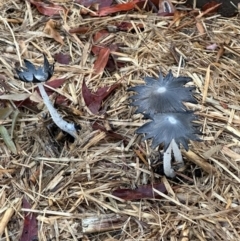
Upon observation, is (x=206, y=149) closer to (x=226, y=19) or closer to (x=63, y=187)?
(x=63, y=187)

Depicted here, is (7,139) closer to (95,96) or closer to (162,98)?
(95,96)

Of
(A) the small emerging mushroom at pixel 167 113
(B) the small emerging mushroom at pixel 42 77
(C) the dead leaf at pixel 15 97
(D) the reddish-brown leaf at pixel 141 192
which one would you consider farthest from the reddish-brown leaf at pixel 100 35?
(D) the reddish-brown leaf at pixel 141 192

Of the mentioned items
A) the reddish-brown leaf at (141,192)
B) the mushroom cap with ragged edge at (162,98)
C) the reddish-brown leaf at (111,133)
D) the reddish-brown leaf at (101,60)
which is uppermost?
the mushroom cap with ragged edge at (162,98)

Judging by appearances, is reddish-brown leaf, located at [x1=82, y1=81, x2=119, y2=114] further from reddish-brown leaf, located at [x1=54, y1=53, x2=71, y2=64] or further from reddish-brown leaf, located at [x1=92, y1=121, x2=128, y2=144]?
reddish-brown leaf, located at [x1=54, y1=53, x2=71, y2=64]

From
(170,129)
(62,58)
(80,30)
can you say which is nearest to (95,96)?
(62,58)

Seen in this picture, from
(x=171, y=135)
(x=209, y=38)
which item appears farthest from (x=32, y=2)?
(x=171, y=135)

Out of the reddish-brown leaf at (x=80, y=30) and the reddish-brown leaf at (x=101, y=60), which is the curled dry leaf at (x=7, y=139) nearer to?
the reddish-brown leaf at (x=101, y=60)

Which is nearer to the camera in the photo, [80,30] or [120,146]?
[120,146]
